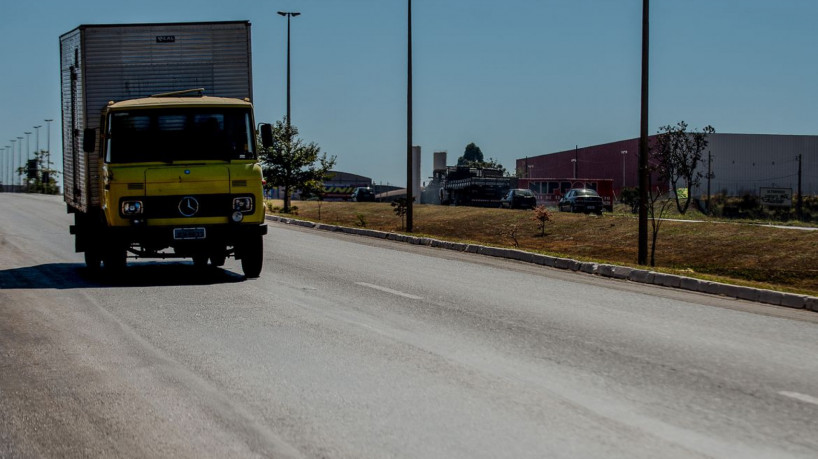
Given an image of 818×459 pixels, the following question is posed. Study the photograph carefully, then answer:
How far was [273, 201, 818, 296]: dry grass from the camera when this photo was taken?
69.8 ft

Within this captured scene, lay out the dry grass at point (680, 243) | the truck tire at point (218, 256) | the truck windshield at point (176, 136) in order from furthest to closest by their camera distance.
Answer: the dry grass at point (680, 243) < the truck tire at point (218, 256) < the truck windshield at point (176, 136)

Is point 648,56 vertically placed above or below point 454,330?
above

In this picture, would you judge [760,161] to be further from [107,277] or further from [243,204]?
[107,277]

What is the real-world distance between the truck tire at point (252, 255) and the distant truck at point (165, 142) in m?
0.02

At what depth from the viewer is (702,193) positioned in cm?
7644

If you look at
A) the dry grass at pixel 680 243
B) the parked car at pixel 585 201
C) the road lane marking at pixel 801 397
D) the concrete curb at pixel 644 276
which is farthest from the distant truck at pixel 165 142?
the parked car at pixel 585 201

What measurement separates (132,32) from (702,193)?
2664 inches

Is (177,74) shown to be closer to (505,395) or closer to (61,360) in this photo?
(61,360)

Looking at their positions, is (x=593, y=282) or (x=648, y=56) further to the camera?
(x=648, y=56)

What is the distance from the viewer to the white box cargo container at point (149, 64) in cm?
1495

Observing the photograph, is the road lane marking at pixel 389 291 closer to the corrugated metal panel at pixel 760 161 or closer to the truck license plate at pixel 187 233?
the truck license plate at pixel 187 233

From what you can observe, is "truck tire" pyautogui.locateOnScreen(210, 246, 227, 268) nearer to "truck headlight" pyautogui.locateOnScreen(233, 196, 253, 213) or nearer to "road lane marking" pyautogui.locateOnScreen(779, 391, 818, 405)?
"truck headlight" pyautogui.locateOnScreen(233, 196, 253, 213)

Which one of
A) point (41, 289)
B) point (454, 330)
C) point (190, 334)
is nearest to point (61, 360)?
point (190, 334)

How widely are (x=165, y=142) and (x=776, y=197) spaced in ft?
162
